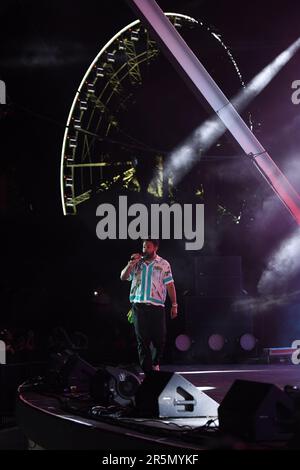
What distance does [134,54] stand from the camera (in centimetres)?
1720

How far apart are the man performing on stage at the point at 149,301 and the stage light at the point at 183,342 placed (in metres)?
4.57

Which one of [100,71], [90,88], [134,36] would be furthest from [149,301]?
[134,36]

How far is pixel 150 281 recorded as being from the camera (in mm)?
8281

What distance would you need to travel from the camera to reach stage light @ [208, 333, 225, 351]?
1295cm

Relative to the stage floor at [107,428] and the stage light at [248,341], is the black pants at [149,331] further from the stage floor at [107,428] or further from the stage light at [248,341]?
the stage light at [248,341]

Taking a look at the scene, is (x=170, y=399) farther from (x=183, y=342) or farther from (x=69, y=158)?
(x=69, y=158)

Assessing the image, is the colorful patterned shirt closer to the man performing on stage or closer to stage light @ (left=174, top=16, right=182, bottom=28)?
the man performing on stage

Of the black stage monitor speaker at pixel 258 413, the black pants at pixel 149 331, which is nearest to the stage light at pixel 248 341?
the black pants at pixel 149 331

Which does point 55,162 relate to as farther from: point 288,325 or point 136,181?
point 288,325

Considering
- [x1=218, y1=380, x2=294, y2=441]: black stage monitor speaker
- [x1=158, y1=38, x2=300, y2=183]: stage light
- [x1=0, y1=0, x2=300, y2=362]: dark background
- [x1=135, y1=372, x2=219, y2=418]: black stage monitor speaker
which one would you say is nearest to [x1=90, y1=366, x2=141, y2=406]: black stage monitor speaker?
[x1=135, y1=372, x2=219, y2=418]: black stage monitor speaker

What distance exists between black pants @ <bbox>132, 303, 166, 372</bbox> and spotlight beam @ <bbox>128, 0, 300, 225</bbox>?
68.1 inches

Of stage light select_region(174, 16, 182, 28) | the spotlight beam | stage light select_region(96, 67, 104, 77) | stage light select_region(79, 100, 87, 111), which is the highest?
stage light select_region(174, 16, 182, 28)

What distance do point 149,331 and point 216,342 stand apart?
5005mm

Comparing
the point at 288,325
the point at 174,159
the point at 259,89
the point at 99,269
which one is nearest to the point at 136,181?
the point at 174,159
